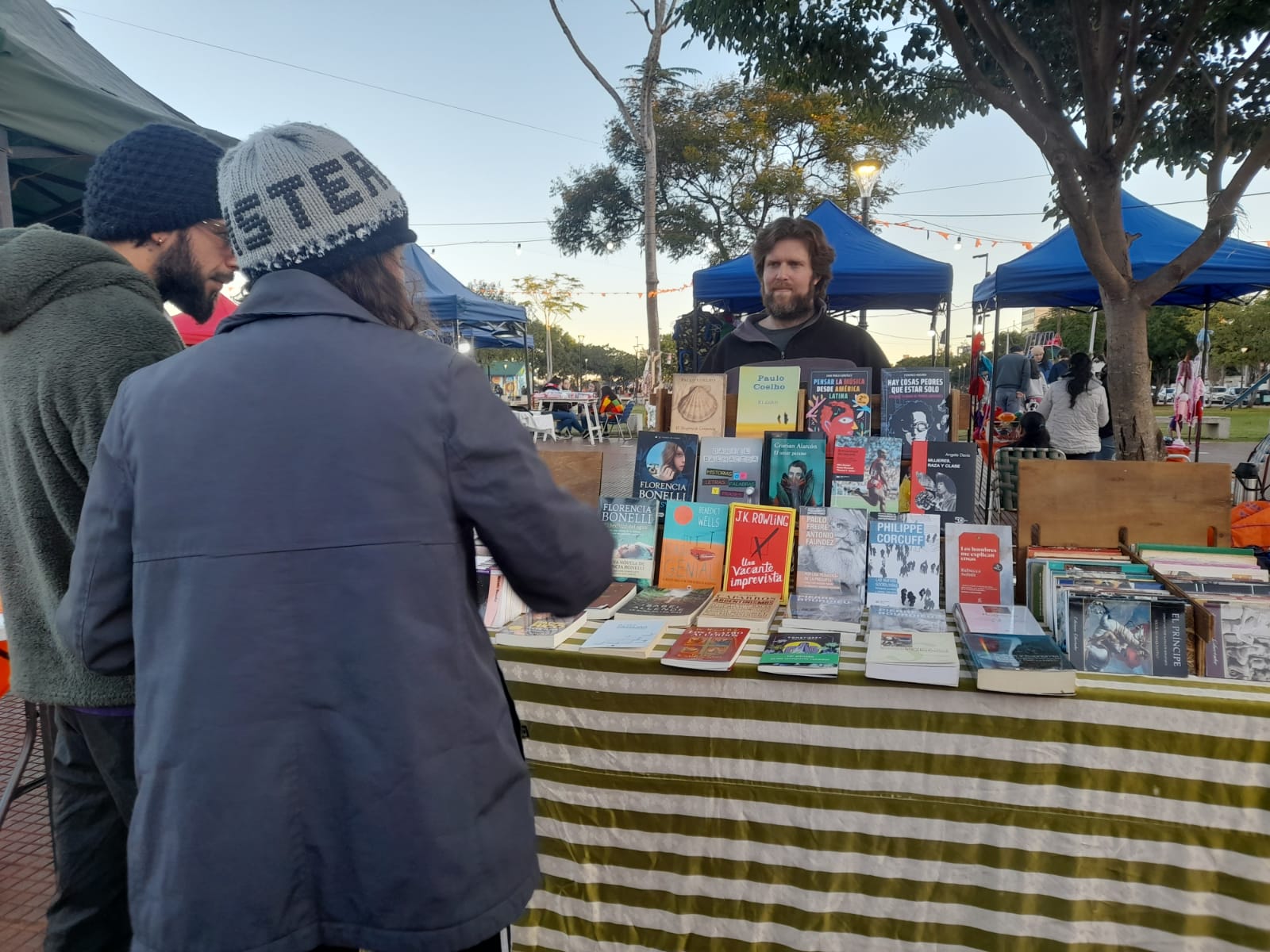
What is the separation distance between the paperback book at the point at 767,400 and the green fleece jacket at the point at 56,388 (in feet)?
4.79

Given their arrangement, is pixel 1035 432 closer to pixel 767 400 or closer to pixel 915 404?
pixel 915 404

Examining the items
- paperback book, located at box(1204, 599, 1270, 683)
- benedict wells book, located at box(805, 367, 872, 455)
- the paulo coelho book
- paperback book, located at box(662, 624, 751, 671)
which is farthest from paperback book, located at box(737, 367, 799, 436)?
paperback book, located at box(1204, 599, 1270, 683)

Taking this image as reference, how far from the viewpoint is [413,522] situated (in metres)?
0.88

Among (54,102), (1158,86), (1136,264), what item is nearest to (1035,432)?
(1136,264)

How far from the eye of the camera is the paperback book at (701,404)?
7.44 feet

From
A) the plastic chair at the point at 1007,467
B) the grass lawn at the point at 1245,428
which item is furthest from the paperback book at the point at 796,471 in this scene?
the grass lawn at the point at 1245,428

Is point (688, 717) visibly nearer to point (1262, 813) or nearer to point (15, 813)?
point (1262, 813)

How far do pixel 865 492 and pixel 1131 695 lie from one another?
2.52 ft

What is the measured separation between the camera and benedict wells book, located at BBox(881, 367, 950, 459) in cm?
212

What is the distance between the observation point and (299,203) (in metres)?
0.93

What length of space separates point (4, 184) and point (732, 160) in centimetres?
1602

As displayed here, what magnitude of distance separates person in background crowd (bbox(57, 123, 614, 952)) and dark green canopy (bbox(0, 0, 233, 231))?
1.96 m

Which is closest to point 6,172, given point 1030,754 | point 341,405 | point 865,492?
point 341,405

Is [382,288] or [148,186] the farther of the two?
[148,186]
